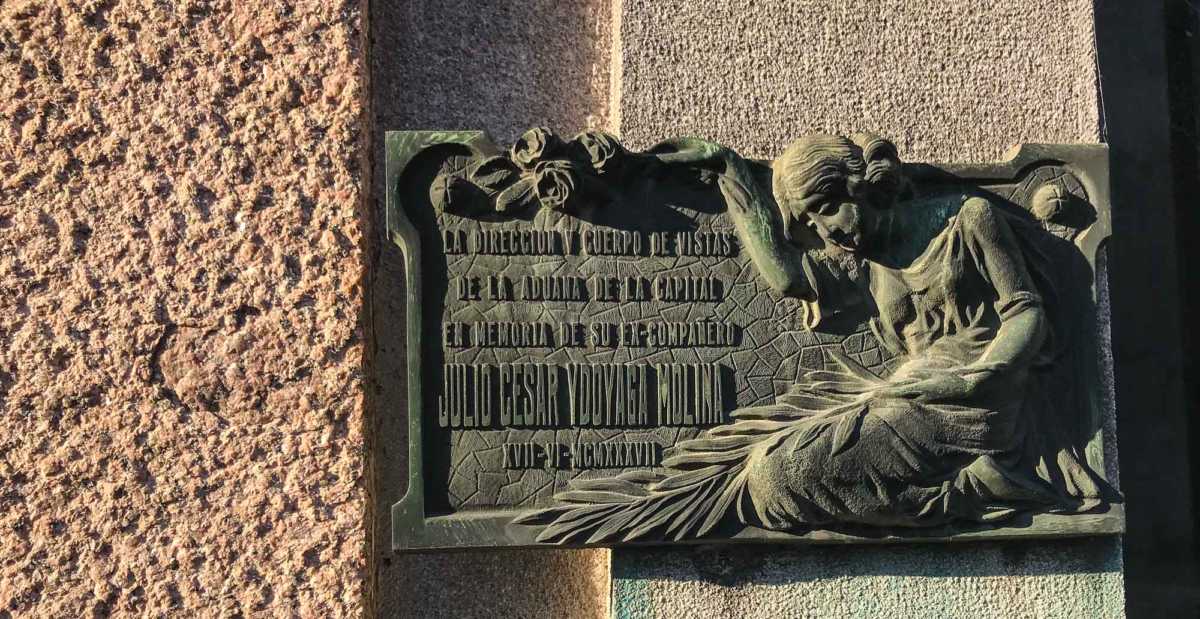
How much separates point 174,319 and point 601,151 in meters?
1.13

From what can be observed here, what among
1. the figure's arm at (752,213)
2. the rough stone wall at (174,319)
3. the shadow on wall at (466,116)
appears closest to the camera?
the rough stone wall at (174,319)

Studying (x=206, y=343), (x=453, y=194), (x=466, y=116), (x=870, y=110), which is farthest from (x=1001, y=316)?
(x=206, y=343)

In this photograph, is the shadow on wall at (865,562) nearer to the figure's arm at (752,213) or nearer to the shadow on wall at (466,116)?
the shadow on wall at (466,116)

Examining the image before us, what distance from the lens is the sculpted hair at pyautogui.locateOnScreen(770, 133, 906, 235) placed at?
2588mm

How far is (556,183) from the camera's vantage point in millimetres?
2592

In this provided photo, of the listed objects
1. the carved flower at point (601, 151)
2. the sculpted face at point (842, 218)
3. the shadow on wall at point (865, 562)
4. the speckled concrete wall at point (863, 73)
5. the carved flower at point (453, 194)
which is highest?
the speckled concrete wall at point (863, 73)

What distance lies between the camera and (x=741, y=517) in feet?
8.47

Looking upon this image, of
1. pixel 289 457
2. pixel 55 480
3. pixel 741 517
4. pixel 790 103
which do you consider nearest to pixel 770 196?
pixel 790 103

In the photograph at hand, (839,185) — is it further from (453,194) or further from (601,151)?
(453,194)

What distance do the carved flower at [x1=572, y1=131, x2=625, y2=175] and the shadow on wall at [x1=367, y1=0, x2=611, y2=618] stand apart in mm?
422

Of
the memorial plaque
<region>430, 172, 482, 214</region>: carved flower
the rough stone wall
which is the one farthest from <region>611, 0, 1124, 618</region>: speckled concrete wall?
the rough stone wall

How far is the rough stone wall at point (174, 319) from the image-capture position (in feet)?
8.25

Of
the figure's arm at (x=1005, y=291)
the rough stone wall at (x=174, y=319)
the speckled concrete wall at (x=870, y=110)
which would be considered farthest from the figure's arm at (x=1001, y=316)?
the rough stone wall at (x=174, y=319)

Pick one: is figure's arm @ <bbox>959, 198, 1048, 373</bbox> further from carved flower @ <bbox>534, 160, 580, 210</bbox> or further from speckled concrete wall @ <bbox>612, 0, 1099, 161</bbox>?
carved flower @ <bbox>534, 160, 580, 210</bbox>
